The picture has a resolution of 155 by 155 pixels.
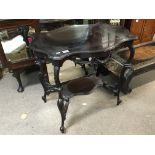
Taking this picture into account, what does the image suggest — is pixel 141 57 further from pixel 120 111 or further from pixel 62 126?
pixel 62 126

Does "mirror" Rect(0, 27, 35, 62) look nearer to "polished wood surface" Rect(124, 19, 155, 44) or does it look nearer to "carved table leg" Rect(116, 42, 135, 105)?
"carved table leg" Rect(116, 42, 135, 105)

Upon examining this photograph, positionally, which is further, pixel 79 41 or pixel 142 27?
pixel 142 27

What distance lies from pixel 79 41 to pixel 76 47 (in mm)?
109

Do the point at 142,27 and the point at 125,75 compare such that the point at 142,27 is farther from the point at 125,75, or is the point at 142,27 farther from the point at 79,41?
the point at 79,41

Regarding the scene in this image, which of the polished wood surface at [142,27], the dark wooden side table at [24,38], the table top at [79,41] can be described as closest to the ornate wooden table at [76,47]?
the table top at [79,41]

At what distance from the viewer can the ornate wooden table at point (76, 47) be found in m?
1.26

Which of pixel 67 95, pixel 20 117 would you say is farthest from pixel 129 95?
pixel 20 117

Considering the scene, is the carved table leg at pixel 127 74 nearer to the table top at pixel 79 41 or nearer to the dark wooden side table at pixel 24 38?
the table top at pixel 79 41

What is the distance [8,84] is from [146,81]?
5.42ft

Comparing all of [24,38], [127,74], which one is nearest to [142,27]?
[127,74]

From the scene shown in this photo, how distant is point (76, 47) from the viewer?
1.29 meters

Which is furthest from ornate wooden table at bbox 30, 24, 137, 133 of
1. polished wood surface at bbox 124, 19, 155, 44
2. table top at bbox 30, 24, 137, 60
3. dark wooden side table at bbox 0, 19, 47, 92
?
polished wood surface at bbox 124, 19, 155, 44

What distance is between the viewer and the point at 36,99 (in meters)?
1.94

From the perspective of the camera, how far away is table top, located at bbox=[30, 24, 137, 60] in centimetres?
125
